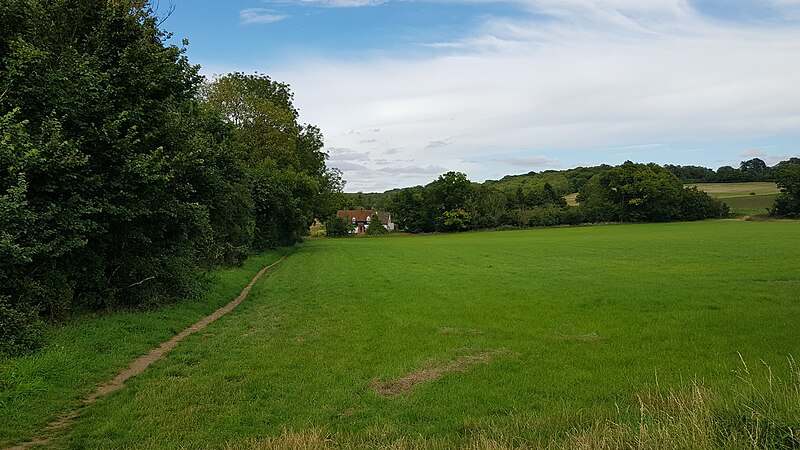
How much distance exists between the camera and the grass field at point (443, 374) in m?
6.29

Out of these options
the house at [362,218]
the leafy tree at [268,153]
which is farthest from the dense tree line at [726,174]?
the leafy tree at [268,153]

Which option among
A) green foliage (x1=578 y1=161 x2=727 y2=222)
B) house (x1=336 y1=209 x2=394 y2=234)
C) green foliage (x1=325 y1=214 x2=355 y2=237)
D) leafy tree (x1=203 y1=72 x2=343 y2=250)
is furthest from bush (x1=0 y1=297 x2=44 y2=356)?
house (x1=336 y1=209 x2=394 y2=234)

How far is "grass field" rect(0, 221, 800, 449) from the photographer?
6293 mm

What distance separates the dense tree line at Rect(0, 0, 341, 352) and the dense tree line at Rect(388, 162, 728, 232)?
95.2 metres

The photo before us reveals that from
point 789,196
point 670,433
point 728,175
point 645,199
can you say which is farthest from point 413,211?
point 670,433

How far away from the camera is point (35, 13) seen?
44.0 ft

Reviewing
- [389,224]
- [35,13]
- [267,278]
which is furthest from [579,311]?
[389,224]

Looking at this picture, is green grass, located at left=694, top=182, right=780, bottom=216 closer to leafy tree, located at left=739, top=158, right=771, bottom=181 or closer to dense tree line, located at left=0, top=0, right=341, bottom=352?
leafy tree, located at left=739, top=158, right=771, bottom=181

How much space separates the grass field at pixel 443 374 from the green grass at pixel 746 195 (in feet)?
333

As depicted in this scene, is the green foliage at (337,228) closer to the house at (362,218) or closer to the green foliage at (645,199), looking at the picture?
the house at (362,218)

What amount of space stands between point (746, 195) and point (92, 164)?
141234 mm

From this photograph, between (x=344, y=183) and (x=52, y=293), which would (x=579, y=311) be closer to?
(x=52, y=293)

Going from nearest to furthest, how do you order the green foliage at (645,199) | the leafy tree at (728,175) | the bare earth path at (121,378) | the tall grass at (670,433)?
the tall grass at (670,433) → the bare earth path at (121,378) → the green foliage at (645,199) → the leafy tree at (728,175)

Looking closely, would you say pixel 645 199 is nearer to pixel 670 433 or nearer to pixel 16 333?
pixel 670 433
